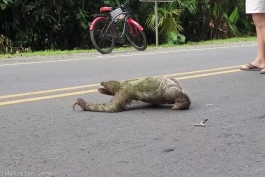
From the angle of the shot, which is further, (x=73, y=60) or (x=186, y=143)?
(x=73, y=60)

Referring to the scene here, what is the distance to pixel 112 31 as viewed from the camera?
44.0ft

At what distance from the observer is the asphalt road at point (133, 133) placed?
136 inches

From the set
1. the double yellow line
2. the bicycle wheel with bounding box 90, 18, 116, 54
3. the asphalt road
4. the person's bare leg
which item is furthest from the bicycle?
the asphalt road

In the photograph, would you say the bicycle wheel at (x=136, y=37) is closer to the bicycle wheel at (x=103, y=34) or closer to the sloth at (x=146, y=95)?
the bicycle wheel at (x=103, y=34)

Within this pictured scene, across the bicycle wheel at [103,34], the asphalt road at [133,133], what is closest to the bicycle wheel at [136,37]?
the bicycle wheel at [103,34]

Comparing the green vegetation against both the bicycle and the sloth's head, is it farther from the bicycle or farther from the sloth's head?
the sloth's head

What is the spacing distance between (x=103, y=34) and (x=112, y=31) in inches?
13.6

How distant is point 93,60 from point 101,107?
215 inches

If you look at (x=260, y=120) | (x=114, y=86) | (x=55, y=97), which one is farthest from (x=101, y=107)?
(x=260, y=120)

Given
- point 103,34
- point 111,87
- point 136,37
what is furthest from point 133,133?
point 136,37

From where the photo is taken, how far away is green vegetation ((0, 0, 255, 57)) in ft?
53.2

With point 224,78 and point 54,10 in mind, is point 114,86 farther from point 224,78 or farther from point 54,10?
point 54,10

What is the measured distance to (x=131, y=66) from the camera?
9133mm

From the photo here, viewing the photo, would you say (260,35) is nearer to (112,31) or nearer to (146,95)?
(146,95)
